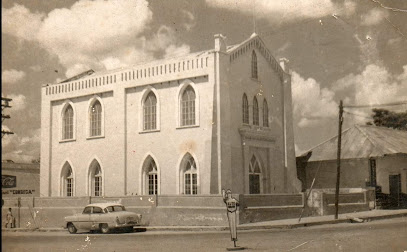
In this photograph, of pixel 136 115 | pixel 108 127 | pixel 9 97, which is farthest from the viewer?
pixel 136 115

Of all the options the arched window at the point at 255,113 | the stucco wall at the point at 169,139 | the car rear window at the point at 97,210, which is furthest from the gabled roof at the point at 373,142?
the car rear window at the point at 97,210

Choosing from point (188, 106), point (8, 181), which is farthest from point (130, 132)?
point (8, 181)

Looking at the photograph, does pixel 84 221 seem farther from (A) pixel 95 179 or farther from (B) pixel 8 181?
(B) pixel 8 181

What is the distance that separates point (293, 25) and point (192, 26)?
8.96 feet

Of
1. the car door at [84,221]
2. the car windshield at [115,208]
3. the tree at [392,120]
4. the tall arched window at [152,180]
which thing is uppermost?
the tree at [392,120]

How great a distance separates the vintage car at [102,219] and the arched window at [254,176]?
5216mm

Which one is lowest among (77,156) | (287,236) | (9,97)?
(287,236)

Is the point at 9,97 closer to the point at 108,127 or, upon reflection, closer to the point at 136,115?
the point at 108,127

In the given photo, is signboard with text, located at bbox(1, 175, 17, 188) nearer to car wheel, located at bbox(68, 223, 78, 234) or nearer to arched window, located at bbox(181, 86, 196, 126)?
car wheel, located at bbox(68, 223, 78, 234)

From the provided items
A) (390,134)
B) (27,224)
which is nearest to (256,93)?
(390,134)

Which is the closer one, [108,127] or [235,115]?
[108,127]

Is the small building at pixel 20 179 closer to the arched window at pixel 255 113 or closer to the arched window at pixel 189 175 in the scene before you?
the arched window at pixel 189 175

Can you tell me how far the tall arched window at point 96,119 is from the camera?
53.1 feet

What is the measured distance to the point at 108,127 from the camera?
16094 mm
